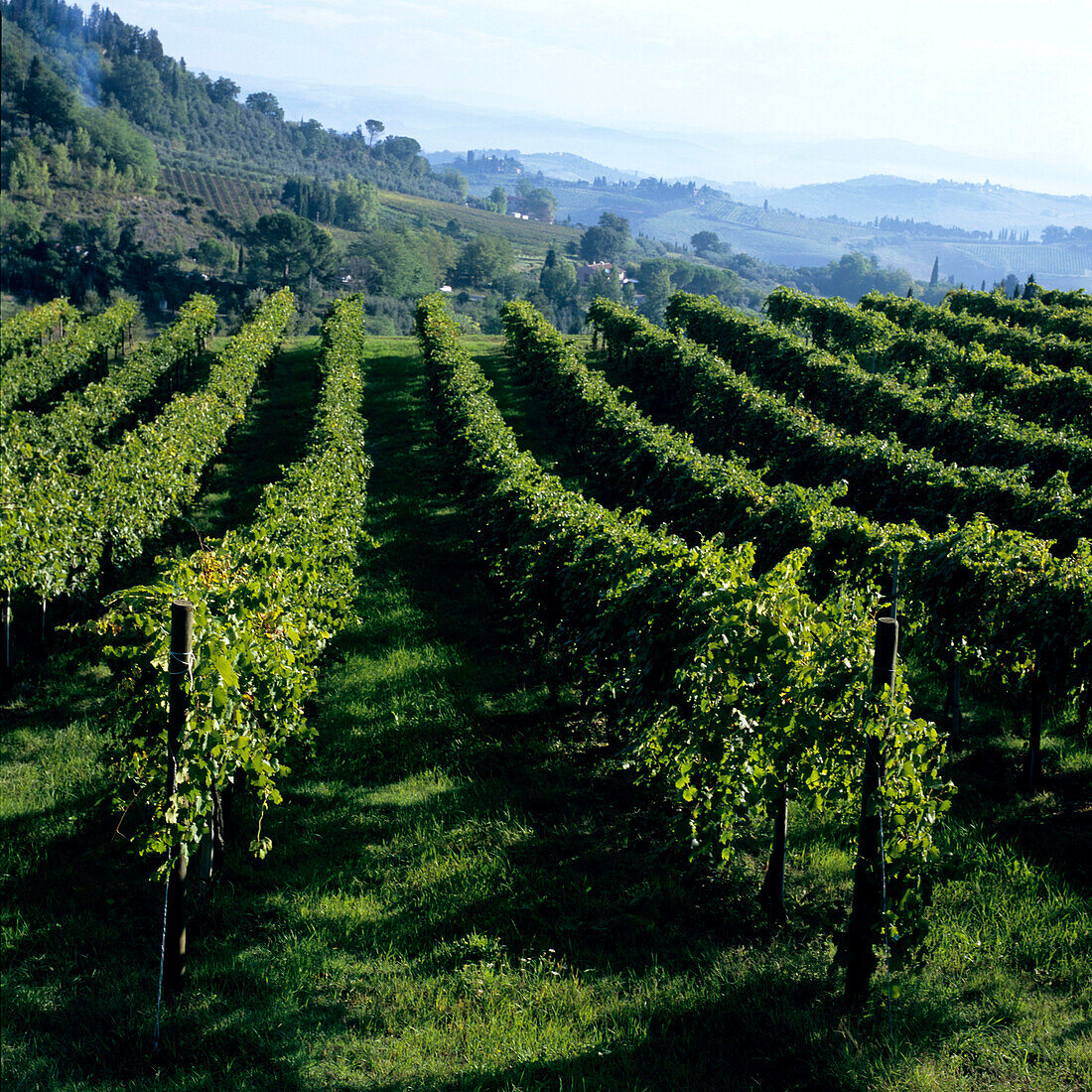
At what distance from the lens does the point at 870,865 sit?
6.32 m

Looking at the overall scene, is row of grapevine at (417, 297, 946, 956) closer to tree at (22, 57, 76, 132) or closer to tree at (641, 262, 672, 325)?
tree at (641, 262, 672, 325)

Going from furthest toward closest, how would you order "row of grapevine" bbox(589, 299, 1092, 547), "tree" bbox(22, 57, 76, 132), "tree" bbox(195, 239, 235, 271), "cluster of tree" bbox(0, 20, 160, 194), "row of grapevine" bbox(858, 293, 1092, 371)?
"tree" bbox(22, 57, 76, 132) < "cluster of tree" bbox(0, 20, 160, 194) < "tree" bbox(195, 239, 235, 271) < "row of grapevine" bbox(858, 293, 1092, 371) < "row of grapevine" bbox(589, 299, 1092, 547)

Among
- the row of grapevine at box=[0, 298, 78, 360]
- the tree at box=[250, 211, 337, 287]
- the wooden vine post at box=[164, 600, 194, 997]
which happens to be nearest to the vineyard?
the wooden vine post at box=[164, 600, 194, 997]

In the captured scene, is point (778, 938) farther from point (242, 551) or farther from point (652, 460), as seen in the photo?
A: point (652, 460)

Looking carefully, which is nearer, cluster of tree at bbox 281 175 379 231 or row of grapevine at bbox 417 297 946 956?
row of grapevine at bbox 417 297 946 956

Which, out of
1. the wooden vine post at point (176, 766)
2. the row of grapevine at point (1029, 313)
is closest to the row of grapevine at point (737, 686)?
Answer: the wooden vine post at point (176, 766)

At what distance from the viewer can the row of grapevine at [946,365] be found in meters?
24.3

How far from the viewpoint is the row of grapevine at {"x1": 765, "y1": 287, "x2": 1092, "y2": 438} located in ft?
79.8

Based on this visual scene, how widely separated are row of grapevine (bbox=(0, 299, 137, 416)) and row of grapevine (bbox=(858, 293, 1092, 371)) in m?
34.0

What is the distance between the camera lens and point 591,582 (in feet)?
36.0

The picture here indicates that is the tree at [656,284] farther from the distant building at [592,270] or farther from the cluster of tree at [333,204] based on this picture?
the cluster of tree at [333,204]

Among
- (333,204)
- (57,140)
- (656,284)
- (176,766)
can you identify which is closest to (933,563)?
(176,766)

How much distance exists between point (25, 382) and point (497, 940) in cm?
3116

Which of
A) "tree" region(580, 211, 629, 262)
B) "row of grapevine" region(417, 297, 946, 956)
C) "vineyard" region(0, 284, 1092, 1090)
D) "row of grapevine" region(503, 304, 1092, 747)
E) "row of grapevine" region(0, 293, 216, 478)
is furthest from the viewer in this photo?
"tree" region(580, 211, 629, 262)
